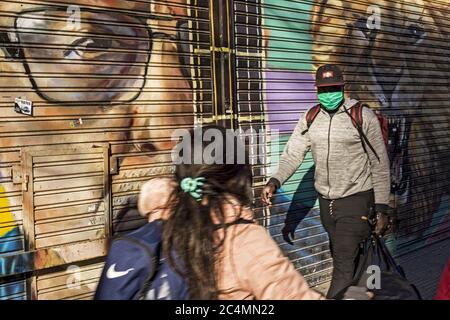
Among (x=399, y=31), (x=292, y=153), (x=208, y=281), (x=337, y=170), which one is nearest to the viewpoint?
(x=208, y=281)

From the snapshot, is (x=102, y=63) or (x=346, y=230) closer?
(x=346, y=230)

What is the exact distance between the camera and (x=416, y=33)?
24.8 feet

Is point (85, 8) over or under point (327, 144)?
over

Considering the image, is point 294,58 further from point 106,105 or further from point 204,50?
point 106,105

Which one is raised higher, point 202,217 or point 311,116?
point 311,116

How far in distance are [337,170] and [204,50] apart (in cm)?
172

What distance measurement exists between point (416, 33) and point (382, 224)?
15.2 feet

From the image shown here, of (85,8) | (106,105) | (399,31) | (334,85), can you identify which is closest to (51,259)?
(106,105)

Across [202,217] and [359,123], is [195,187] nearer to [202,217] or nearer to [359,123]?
[202,217]

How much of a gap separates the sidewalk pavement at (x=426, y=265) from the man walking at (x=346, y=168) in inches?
68.5

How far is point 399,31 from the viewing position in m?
7.24

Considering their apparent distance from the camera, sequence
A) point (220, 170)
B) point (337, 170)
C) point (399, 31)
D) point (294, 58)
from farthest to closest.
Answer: point (399, 31), point (294, 58), point (337, 170), point (220, 170)

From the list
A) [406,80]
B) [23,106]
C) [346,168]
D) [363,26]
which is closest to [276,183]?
[346,168]

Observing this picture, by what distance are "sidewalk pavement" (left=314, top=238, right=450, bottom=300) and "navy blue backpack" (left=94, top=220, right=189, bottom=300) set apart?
4.11 meters
